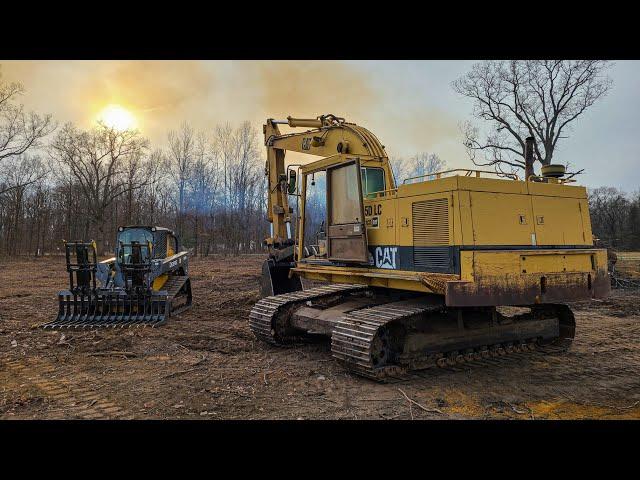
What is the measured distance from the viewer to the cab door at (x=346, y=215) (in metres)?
7.23

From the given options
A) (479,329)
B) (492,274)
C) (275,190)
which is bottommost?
(479,329)

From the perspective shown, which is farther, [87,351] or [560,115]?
[560,115]

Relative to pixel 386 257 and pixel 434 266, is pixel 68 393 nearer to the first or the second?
pixel 386 257

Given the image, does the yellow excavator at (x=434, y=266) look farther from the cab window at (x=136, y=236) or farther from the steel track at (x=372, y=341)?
the cab window at (x=136, y=236)

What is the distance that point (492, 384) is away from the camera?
6.09 meters

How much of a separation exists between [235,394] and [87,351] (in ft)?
11.2

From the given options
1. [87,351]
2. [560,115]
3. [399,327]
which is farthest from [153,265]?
[560,115]

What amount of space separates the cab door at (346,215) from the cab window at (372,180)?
23.3 inches

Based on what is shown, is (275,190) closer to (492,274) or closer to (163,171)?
(492,274)

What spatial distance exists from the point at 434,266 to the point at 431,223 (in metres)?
0.58

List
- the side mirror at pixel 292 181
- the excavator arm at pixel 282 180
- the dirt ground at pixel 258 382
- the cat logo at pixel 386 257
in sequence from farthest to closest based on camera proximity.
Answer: the excavator arm at pixel 282 180, the side mirror at pixel 292 181, the cat logo at pixel 386 257, the dirt ground at pixel 258 382

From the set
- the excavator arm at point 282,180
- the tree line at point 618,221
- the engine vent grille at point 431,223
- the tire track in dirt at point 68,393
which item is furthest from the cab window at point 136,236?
the tree line at point 618,221

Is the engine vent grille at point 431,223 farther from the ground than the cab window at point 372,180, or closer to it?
closer to it

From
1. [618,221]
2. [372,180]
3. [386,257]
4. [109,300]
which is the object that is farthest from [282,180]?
[618,221]
